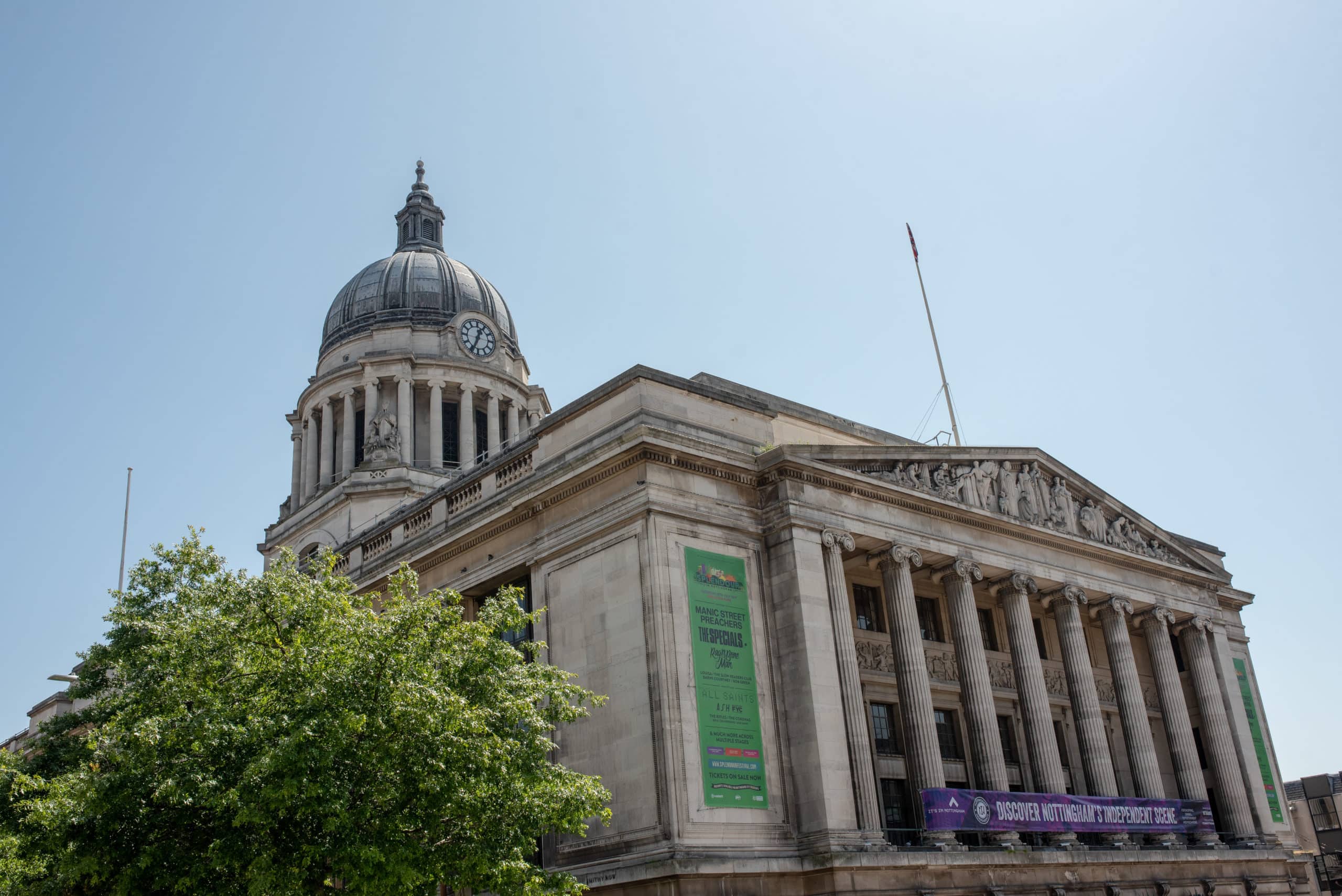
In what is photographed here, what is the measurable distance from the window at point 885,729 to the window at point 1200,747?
51.7 feet

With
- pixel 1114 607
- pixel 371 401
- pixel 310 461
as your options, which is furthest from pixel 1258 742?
pixel 310 461

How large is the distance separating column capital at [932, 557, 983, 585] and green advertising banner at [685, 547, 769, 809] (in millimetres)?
7622

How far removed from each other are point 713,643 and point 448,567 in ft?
31.5

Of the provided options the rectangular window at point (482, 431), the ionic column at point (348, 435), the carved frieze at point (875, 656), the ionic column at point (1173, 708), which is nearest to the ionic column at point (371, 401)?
the ionic column at point (348, 435)

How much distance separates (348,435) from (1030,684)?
35216 millimetres

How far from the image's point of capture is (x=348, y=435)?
57312mm

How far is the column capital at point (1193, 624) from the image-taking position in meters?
42.3

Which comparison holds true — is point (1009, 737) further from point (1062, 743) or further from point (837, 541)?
point (837, 541)

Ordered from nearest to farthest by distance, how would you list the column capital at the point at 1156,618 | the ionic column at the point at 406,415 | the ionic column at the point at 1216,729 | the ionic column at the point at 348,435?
1. the ionic column at the point at 1216,729
2. the column capital at the point at 1156,618
3. the ionic column at the point at 406,415
4. the ionic column at the point at 348,435

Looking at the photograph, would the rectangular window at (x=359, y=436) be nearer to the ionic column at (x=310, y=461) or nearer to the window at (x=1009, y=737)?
the ionic column at (x=310, y=461)

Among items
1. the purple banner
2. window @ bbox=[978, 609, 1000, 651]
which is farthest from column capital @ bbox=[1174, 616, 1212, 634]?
window @ bbox=[978, 609, 1000, 651]

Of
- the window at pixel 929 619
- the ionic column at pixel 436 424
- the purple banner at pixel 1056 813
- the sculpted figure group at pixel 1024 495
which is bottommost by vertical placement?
the purple banner at pixel 1056 813

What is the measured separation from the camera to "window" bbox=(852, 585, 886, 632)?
111 ft

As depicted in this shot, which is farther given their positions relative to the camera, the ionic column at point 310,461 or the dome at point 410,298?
the dome at point 410,298
